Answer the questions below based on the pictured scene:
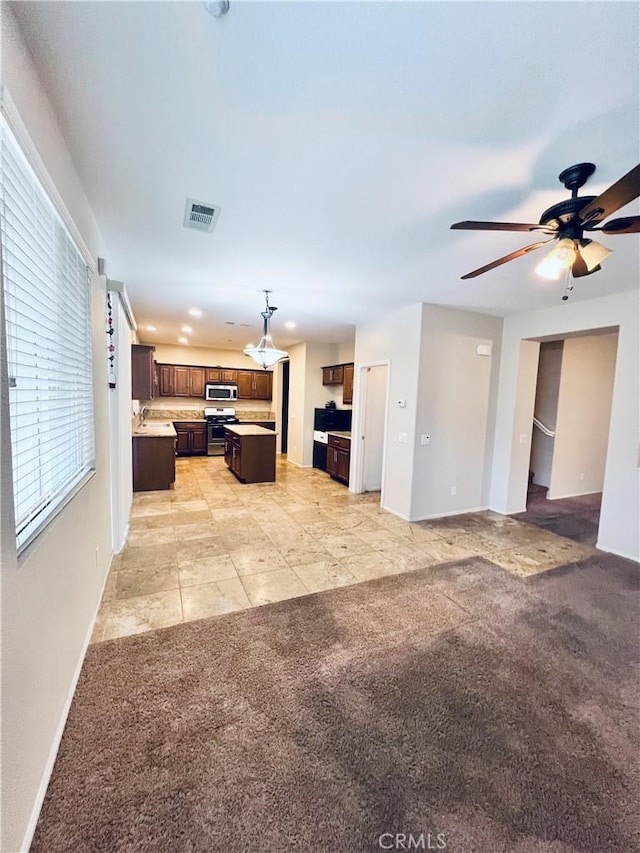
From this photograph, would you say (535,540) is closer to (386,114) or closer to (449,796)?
(449,796)

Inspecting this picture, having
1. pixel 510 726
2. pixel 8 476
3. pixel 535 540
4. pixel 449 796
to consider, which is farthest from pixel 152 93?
pixel 535 540

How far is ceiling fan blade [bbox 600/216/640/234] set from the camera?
5.41 ft

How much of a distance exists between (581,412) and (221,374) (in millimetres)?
7569

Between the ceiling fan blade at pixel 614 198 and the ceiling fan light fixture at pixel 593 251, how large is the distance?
0.15 meters

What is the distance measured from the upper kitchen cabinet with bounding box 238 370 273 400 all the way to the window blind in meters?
6.95

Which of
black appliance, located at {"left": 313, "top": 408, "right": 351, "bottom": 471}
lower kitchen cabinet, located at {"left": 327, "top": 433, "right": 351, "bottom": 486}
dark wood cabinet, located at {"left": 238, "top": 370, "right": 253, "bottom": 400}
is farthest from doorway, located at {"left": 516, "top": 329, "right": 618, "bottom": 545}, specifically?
dark wood cabinet, located at {"left": 238, "top": 370, "right": 253, "bottom": 400}

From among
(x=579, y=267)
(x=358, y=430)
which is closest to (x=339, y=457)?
(x=358, y=430)

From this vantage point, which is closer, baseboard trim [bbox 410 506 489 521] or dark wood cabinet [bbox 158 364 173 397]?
baseboard trim [bbox 410 506 489 521]

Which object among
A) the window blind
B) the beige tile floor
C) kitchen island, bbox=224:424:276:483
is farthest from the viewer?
kitchen island, bbox=224:424:276:483

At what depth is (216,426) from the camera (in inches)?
331

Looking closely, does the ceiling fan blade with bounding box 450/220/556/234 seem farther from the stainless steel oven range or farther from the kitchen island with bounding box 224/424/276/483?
the stainless steel oven range

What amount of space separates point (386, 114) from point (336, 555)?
327 cm

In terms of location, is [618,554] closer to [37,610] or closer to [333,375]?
[37,610]

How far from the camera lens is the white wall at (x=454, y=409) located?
4.35 m
